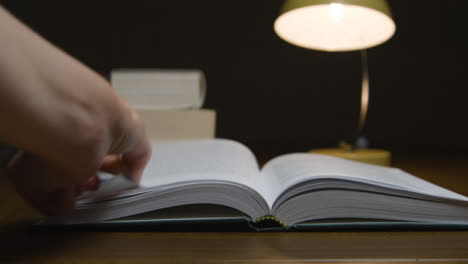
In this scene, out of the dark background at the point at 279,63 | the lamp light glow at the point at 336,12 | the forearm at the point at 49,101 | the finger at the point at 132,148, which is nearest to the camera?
the forearm at the point at 49,101

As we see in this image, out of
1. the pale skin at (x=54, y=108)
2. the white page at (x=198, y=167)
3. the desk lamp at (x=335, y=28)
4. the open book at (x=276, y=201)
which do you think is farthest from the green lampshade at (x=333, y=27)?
the pale skin at (x=54, y=108)

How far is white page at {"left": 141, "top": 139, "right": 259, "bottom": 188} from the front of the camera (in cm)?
46

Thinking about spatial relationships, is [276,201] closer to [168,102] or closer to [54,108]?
[54,108]

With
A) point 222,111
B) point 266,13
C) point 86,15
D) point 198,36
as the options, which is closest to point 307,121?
point 222,111

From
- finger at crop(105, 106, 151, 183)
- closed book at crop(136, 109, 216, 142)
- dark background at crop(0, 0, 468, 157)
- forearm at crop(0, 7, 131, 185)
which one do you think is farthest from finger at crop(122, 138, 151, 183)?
dark background at crop(0, 0, 468, 157)

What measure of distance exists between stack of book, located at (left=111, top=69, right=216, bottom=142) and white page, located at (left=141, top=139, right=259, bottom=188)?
313mm

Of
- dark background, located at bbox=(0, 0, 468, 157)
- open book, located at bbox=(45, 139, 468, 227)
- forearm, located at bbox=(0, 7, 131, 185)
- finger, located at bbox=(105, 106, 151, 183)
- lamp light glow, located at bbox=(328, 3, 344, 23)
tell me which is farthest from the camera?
dark background, located at bbox=(0, 0, 468, 157)

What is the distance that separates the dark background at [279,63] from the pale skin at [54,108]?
1491 millimetres

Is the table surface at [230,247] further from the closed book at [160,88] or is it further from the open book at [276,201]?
the closed book at [160,88]

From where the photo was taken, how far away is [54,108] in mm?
214

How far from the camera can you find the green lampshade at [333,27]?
105cm

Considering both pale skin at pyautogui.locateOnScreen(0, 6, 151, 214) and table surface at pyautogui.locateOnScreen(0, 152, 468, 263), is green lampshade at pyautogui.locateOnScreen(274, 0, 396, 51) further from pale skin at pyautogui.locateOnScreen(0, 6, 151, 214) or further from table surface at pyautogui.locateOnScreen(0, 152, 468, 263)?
pale skin at pyautogui.locateOnScreen(0, 6, 151, 214)

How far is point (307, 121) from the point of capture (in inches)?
71.3

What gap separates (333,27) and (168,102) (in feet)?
1.89
